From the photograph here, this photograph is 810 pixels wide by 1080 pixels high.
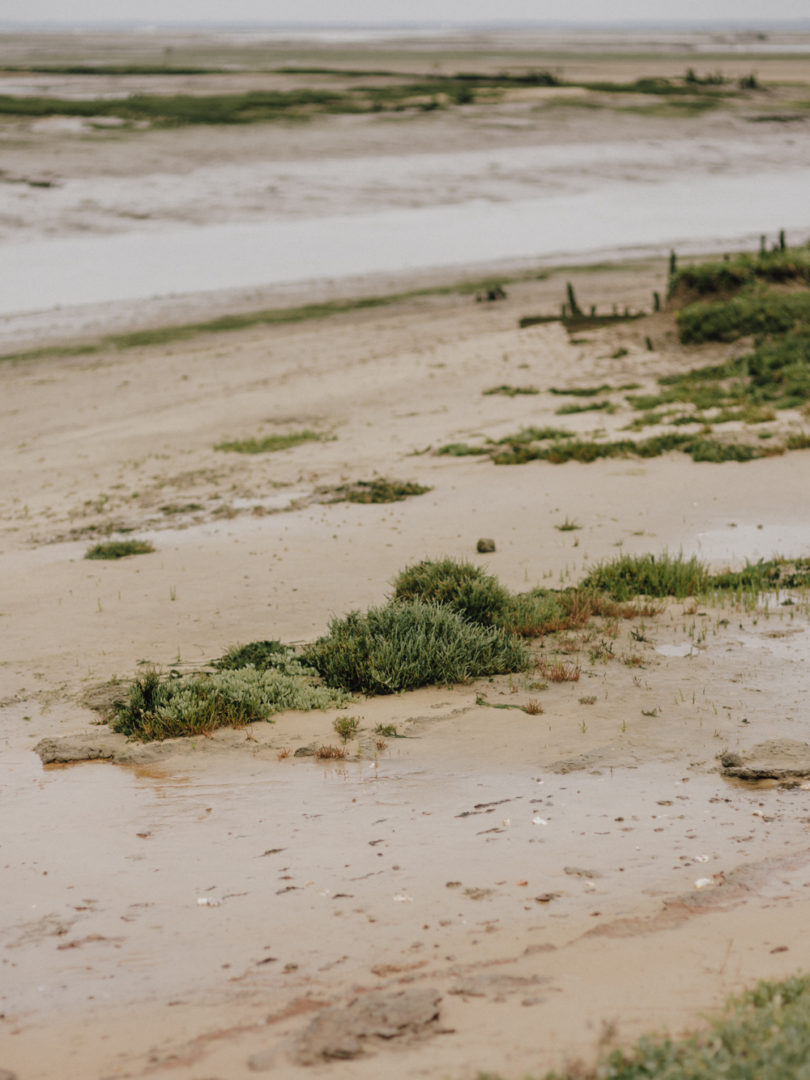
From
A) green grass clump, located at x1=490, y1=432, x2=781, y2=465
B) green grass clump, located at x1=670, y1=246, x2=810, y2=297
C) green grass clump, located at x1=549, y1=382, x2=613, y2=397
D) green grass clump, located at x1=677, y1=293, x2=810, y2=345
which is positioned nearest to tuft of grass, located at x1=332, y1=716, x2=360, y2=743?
green grass clump, located at x1=490, y1=432, x2=781, y2=465

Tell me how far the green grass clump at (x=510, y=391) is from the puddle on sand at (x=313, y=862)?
1209cm

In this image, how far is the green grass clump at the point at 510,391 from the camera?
18.3 meters

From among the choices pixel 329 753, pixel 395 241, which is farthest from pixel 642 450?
pixel 395 241

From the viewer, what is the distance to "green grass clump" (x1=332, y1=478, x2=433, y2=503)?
43.8 feet

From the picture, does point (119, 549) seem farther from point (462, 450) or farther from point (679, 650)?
point (679, 650)

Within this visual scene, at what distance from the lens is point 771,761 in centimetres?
650

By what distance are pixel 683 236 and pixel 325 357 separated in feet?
59.6

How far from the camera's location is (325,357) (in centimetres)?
2214

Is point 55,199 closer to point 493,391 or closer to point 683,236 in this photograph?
point 683,236

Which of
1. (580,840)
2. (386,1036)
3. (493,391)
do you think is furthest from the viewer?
(493,391)

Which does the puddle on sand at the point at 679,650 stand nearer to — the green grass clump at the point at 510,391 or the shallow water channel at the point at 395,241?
the green grass clump at the point at 510,391

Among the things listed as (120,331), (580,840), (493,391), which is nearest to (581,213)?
(120,331)

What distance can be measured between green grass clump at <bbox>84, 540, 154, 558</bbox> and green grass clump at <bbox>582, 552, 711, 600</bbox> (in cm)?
447

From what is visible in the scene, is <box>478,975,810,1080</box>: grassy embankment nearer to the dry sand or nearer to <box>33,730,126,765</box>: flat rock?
the dry sand
